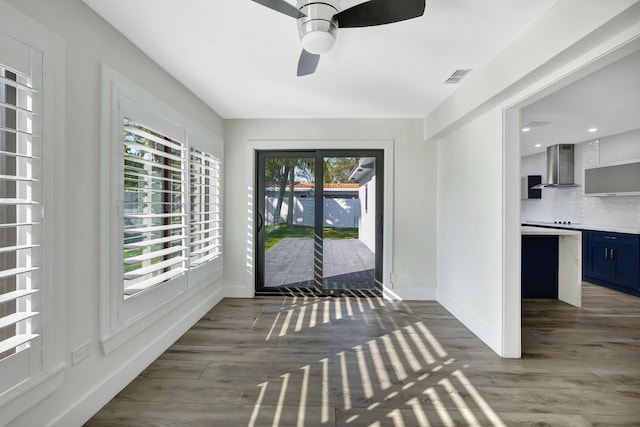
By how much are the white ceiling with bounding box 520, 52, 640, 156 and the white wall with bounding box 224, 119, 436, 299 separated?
1352mm

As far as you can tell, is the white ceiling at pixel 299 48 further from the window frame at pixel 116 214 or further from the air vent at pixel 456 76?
the window frame at pixel 116 214

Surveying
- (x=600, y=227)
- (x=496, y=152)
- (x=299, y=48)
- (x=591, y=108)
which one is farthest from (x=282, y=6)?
(x=600, y=227)

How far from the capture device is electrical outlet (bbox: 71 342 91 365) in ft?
5.49

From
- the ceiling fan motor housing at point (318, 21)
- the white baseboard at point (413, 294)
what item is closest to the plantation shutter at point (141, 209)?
the ceiling fan motor housing at point (318, 21)

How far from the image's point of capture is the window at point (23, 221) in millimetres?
1375

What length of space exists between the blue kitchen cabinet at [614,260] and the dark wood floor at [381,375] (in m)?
1.39

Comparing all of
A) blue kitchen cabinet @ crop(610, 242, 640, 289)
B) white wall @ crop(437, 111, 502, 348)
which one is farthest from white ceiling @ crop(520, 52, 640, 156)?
blue kitchen cabinet @ crop(610, 242, 640, 289)

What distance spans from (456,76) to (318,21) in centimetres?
169

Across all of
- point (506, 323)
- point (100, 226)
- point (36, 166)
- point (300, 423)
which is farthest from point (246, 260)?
point (506, 323)

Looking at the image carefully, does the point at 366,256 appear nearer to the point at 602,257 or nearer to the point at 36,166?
the point at 36,166

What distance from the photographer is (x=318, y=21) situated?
158 cm

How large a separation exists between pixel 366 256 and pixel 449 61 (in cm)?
261

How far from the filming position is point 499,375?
7.32 feet

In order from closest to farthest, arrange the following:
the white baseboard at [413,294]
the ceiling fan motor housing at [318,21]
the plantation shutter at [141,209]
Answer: the ceiling fan motor housing at [318,21]
the plantation shutter at [141,209]
the white baseboard at [413,294]
